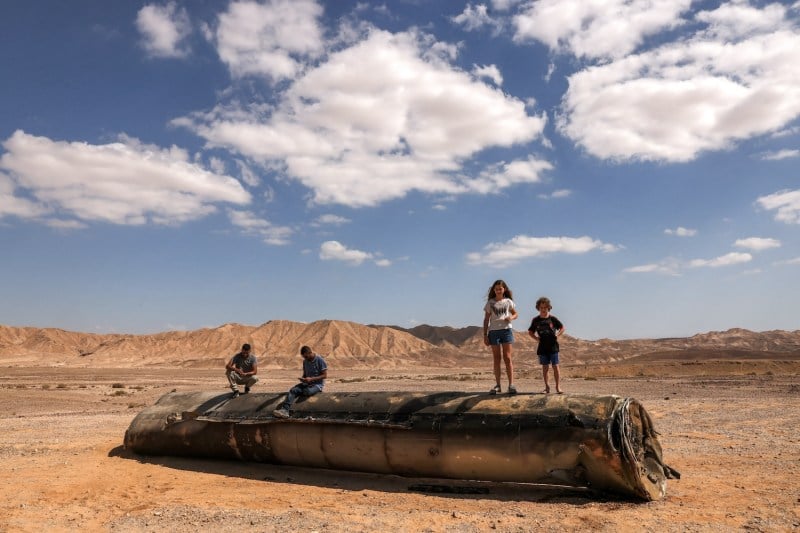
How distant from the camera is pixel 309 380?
449 inches

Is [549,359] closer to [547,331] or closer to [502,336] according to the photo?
[547,331]

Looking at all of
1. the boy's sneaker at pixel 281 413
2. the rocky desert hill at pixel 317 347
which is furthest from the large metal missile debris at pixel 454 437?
the rocky desert hill at pixel 317 347

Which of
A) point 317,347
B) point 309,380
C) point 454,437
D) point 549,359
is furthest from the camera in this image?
point 317,347

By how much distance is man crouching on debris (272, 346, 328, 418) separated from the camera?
11.3 meters

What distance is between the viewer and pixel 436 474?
30.9 feet

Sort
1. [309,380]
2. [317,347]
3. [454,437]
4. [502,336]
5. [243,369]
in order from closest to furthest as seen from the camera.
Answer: [454,437] → [502,336] → [309,380] → [243,369] → [317,347]

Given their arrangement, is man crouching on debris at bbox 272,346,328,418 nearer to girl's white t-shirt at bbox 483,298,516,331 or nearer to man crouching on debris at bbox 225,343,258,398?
man crouching on debris at bbox 225,343,258,398

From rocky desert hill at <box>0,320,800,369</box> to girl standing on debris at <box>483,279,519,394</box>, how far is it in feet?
276

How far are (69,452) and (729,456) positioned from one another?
14.3 meters

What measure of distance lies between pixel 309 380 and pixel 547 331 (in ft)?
15.6

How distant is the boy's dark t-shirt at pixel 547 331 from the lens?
32.7 ft

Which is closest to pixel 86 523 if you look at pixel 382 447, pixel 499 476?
pixel 382 447

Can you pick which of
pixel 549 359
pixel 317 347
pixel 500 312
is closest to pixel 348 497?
pixel 500 312

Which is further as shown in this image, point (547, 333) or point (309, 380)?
point (309, 380)
